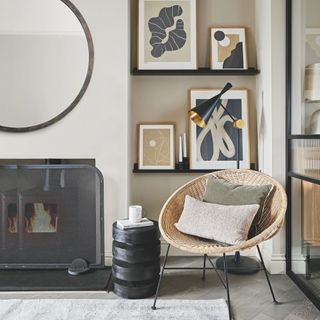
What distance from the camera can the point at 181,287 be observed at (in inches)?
94.0

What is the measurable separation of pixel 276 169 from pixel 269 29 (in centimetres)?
103

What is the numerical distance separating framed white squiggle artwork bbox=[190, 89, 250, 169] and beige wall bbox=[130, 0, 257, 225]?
0.09 meters

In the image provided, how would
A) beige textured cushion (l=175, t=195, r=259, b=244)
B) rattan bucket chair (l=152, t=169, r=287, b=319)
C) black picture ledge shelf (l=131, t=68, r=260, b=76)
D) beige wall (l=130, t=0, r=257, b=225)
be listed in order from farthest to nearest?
beige wall (l=130, t=0, r=257, b=225) < black picture ledge shelf (l=131, t=68, r=260, b=76) < beige textured cushion (l=175, t=195, r=259, b=244) < rattan bucket chair (l=152, t=169, r=287, b=319)

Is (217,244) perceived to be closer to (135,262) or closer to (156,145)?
(135,262)

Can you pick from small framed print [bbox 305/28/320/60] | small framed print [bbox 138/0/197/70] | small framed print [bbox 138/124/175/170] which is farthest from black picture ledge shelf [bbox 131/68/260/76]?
small framed print [bbox 305/28/320/60]

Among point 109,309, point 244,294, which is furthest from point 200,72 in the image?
point 109,309

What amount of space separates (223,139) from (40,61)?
1567 mm

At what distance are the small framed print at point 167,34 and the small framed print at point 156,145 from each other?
50 centimetres

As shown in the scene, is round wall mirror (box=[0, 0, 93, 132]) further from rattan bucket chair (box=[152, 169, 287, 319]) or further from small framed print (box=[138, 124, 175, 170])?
rattan bucket chair (box=[152, 169, 287, 319])

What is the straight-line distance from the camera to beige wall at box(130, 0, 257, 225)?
302 cm

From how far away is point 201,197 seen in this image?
254cm

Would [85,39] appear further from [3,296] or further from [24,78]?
[3,296]

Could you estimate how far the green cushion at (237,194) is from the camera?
2268mm

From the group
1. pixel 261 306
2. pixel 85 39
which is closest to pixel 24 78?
pixel 85 39
